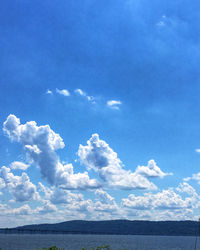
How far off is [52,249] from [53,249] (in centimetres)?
7

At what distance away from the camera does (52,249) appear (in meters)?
20.1

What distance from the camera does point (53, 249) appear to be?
20109 millimetres
